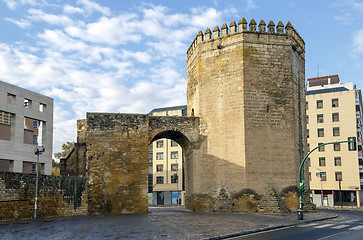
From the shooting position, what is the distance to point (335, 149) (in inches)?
2046

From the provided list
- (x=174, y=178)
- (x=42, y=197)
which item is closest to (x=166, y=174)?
(x=174, y=178)

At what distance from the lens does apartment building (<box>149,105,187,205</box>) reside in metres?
61.9

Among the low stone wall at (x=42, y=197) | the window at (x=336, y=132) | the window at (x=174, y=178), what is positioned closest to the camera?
the low stone wall at (x=42, y=197)

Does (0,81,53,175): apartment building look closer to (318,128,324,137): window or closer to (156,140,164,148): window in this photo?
(156,140,164,148): window

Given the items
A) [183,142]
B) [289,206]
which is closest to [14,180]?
[183,142]

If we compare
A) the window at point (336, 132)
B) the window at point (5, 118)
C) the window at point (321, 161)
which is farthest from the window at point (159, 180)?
the window at point (5, 118)

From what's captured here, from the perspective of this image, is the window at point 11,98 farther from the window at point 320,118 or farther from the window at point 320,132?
the window at point 320,132

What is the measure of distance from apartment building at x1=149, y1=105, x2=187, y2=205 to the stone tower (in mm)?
35311

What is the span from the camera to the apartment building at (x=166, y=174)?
203 feet

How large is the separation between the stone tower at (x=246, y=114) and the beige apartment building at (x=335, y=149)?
90.0ft

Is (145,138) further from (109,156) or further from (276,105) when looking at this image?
(276,105)

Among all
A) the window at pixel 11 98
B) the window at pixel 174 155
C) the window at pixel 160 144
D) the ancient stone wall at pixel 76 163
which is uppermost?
the window at pixel 11 98

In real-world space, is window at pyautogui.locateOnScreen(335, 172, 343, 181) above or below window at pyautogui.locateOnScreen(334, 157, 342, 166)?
below

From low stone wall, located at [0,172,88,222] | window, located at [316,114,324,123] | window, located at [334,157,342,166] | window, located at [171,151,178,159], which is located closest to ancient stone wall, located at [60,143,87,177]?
low stone wall, located at [0,172,88,222]
